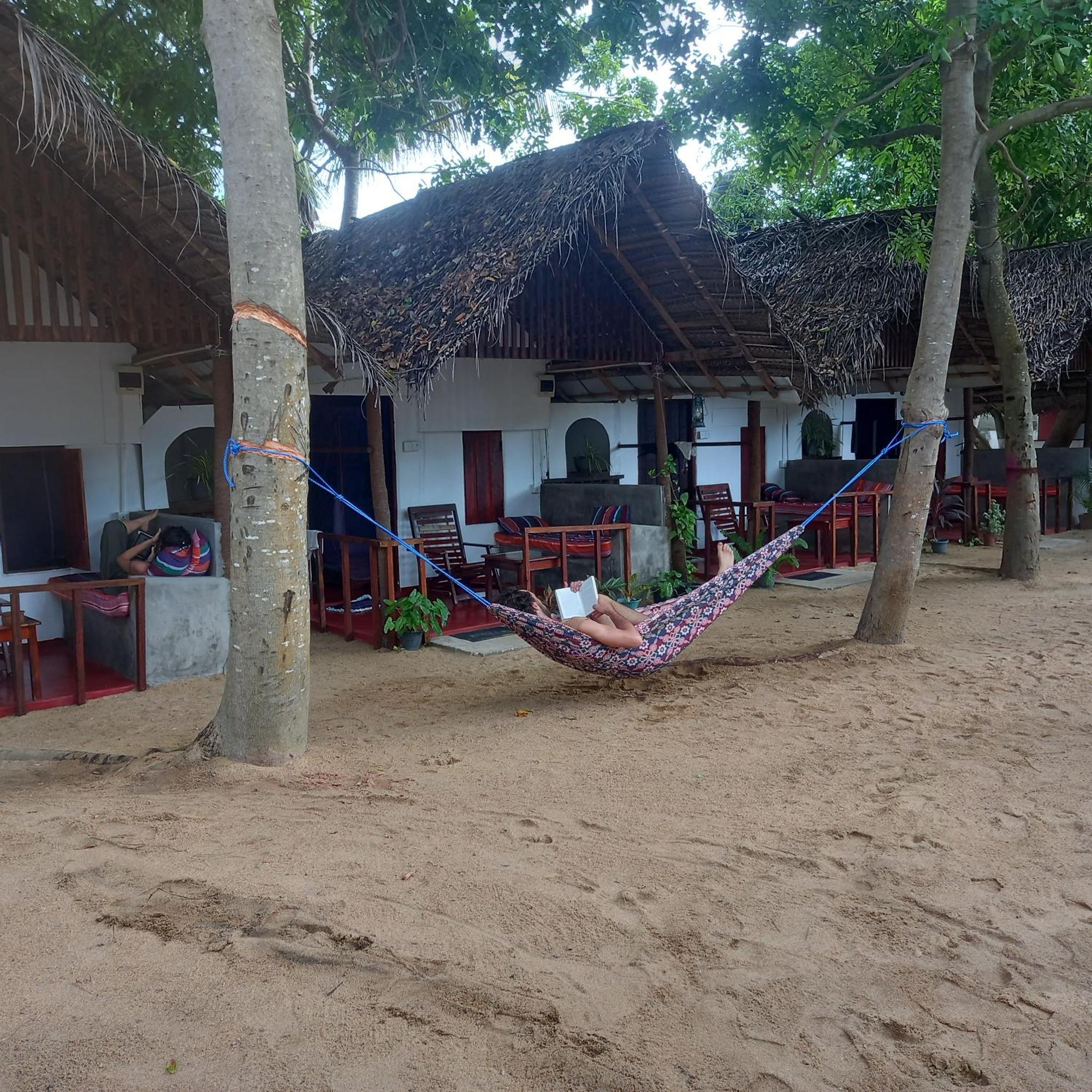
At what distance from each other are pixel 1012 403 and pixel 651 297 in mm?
3512

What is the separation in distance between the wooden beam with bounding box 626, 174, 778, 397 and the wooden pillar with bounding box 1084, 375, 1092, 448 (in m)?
6.17

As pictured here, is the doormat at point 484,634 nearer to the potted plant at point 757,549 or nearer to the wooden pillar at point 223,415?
the wooden pillar at point 223,415

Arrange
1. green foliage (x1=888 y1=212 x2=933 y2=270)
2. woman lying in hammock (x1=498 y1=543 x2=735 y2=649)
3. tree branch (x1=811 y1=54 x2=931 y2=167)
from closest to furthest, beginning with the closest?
1. woman lying in hammock (x1=498 y1=543 x2=735 y2=649)
2. tree branch (x1=811 y1=54 x2=931 y2=167)
3. green foliage (x1=888 y1=212 x2=933 y2=270)

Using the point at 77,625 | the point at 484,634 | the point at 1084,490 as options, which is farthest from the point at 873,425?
the point at 77,625

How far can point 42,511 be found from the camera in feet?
21.7

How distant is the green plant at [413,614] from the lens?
6.45 metres

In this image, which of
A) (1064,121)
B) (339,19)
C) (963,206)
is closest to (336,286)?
(339,19)

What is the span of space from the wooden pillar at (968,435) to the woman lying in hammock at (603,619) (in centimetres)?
824

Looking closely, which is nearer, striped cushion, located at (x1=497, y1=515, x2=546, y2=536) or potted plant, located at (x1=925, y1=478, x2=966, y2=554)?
striped cushion, located at (x1=497, y1=515, x2=546, y2=536)

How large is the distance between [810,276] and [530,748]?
6.83m

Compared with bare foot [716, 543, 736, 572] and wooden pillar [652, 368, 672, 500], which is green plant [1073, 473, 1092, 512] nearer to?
wooden pillar [652, 368, 672, 500]

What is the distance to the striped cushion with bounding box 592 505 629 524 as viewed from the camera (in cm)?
820

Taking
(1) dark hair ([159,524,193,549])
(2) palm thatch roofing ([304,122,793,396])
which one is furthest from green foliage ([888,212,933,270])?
(1) dark hair ([159,524,193,549])

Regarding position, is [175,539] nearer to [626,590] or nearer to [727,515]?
[626,590]
